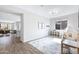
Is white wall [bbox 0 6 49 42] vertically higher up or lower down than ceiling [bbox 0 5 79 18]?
lower down

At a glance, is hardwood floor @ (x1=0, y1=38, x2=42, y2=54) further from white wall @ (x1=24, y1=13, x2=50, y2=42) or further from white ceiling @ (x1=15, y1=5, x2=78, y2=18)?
white ceiling @ (x1=15, y1=5, x2=78, y2=18)

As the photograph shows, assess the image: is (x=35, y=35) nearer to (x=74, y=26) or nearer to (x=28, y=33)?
(x=28, y=33)

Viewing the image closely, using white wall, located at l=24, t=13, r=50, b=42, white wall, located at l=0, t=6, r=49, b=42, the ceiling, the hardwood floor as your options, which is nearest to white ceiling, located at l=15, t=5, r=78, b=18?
the ceiling

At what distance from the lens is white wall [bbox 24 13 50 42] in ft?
15.6

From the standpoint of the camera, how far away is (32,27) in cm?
528

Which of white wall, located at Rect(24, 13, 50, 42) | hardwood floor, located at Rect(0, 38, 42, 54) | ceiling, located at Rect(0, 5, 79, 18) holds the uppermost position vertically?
ceiling, located at Rect(0, 5, 79, 18)

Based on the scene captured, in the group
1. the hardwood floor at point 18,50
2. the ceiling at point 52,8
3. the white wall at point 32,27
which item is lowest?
the hardwood floor at point 18,50

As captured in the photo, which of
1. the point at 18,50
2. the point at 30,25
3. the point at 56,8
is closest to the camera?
the point at 18,50

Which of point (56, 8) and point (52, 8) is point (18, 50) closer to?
point (52, 8)

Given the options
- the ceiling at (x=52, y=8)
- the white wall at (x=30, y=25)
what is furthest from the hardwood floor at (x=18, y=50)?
the ceiling at (x=52, y=8)

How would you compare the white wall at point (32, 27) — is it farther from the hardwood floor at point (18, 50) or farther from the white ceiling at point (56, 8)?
the hardwood floor at point (18, 50)

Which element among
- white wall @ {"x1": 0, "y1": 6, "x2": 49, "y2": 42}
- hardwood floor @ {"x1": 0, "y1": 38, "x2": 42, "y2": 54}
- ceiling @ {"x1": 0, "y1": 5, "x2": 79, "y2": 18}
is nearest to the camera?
hardwood floor @ {"x1": 0, "y1": 38, "x2": 42, "y2": 54}

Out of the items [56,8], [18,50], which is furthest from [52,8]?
[18,50]

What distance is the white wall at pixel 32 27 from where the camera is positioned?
477cm
